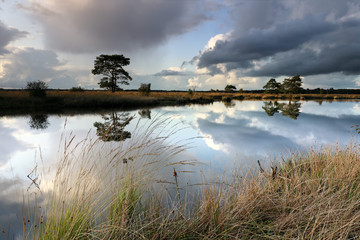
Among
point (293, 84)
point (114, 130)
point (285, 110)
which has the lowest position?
point (285, 110)

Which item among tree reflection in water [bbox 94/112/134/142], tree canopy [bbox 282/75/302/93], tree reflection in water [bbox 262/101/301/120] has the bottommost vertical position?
tree reflection in water [bbox 262/101/301/120]

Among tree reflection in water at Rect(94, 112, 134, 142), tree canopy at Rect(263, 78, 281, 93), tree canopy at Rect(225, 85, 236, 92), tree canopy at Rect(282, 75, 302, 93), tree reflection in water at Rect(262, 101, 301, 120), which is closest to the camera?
tree reflection in water at Rect(94, 112, 134, 142)

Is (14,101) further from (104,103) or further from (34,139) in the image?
(34,139)

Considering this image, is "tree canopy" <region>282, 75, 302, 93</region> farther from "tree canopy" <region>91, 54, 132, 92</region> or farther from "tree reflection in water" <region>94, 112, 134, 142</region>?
"tree reflection in water" <region>94, 112, 134, 142</region>

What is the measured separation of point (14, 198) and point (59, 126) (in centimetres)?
1048

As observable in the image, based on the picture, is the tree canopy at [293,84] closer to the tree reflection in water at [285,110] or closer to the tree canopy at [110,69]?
the tree reflection in water at [285,110]

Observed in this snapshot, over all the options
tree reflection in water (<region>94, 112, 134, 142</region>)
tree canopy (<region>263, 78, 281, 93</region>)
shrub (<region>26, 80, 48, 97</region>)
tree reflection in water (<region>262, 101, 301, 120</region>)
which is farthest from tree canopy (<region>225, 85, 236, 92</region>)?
tree reflection in water (<region>94, 112, 134, 142</region>)

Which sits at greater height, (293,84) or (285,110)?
(293,84)

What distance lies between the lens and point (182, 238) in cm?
246

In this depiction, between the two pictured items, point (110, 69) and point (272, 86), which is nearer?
point (110, 69)

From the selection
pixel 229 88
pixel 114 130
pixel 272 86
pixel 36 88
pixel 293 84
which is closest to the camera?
pixel 114 130

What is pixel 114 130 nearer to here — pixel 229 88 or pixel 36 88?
pixel 36 88

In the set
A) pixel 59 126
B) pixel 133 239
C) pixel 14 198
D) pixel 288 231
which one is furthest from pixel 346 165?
pixel 59 126

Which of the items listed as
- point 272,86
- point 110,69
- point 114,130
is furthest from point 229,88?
point 114,130
